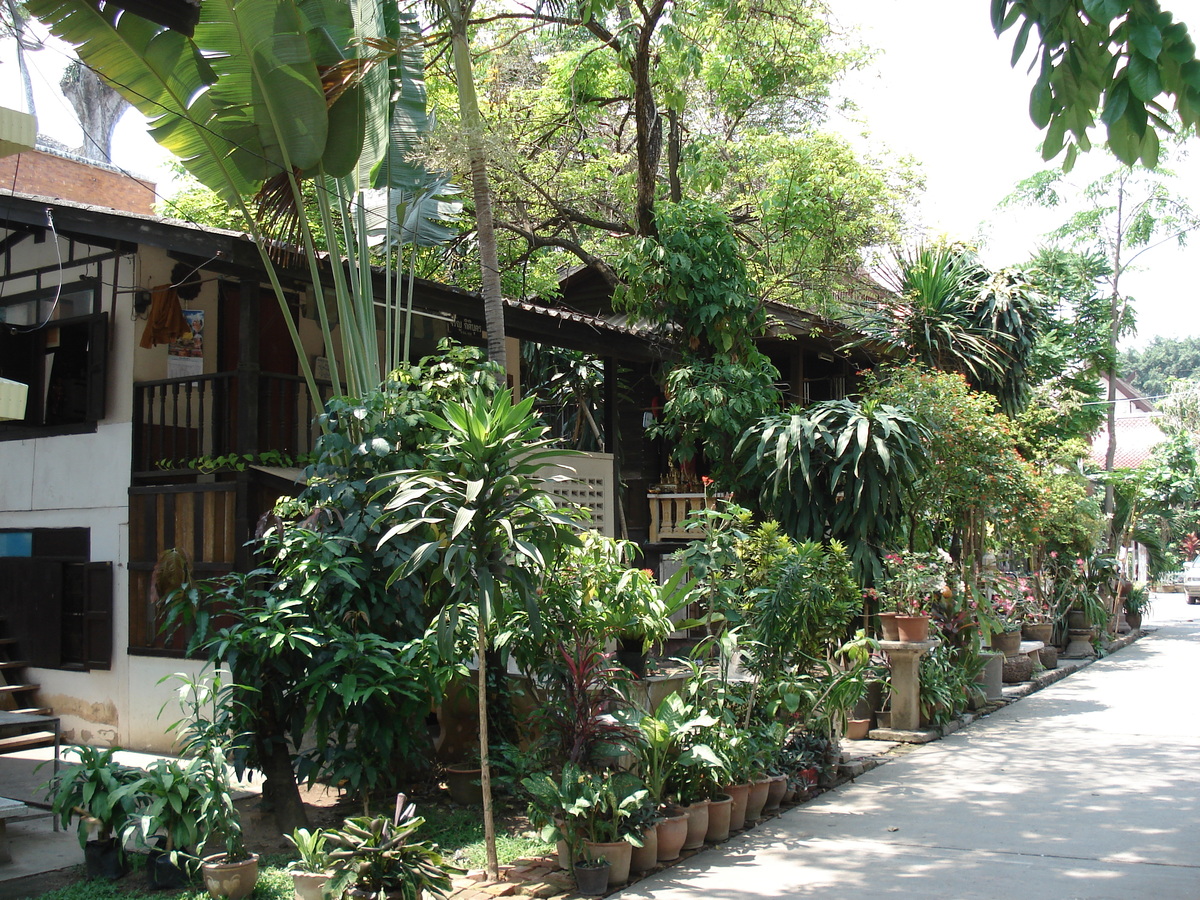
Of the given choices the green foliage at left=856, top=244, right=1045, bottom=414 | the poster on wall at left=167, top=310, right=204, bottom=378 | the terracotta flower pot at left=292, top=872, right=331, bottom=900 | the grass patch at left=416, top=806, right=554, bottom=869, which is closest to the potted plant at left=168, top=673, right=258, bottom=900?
the terracotta flower pot at left=292, top=872, right=331, bottom=900

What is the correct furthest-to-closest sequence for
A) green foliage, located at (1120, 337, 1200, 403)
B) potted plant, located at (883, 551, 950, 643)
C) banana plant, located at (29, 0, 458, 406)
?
1. green foliage, located at (1120, 337, 1200, 403)
2. potted plant, located at (883, 551, 950, 643)
3. banana plant, located at (29, 0, 458, 406)

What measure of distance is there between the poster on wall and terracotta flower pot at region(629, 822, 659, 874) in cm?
677

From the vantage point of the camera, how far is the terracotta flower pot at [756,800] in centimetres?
720

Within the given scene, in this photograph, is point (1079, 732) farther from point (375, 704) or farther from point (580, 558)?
point (375, 704)

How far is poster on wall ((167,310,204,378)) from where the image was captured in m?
10.4

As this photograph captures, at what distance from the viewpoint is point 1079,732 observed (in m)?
10.7

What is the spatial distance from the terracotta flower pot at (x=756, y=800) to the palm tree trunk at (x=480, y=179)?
3.85 metres

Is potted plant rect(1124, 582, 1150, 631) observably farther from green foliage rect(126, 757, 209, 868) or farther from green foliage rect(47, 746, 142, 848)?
green foliage rect(47, 746, 142, 848)

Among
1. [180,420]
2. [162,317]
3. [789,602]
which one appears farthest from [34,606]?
[789,602]

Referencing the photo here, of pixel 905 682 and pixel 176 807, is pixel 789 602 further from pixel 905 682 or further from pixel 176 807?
pixel 176 807

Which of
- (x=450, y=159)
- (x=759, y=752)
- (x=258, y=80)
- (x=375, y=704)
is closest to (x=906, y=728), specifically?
(x=759, y=752)

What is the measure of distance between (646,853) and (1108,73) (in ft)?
15.3

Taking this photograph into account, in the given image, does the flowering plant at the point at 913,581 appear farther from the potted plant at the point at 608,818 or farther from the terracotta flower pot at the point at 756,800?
the potted plant at the point at 608,818

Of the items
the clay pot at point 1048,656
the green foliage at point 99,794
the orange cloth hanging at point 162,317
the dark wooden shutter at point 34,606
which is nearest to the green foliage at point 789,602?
the green foliage at point 99,794
